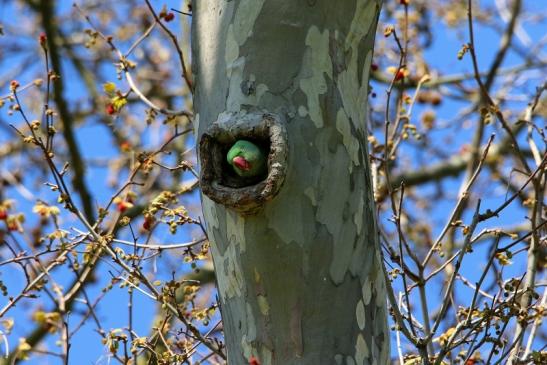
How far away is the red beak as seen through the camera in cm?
200

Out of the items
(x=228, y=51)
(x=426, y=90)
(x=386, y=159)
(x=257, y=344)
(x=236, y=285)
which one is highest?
(x=426, y=90)

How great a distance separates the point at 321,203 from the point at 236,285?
0.88ft

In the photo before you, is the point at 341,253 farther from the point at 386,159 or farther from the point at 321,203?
the point at 386,159

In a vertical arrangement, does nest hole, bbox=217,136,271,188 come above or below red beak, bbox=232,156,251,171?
above

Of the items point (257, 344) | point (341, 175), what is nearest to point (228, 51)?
point (341, 175)

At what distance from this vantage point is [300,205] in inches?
82.4

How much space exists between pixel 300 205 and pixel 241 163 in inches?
7.2

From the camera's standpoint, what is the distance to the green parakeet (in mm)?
2004

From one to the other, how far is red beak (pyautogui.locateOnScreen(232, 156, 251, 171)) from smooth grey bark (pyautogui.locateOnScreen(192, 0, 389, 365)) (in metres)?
0.10

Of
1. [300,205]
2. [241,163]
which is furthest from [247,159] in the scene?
[300,205]

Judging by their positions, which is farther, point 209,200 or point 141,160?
point 141,160

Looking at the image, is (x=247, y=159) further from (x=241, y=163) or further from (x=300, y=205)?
(x=300, y=205)

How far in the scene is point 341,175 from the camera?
216 centimetres

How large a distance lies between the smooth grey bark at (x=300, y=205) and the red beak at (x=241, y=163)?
10 centimetres
